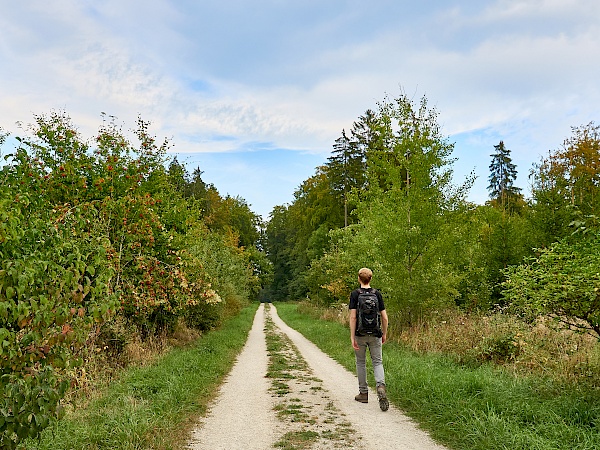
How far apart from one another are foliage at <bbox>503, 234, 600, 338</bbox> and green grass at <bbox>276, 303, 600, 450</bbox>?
1.15m

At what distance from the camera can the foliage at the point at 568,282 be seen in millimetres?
5672

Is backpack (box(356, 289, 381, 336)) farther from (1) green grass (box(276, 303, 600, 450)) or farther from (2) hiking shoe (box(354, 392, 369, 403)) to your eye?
(1) green grass (box(276, 303, 600, 450))

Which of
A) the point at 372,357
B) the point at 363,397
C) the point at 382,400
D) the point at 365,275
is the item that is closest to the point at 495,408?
the point at 382,400

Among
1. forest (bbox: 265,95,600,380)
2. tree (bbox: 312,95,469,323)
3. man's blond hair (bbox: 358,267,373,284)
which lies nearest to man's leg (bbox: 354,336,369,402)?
man's blond hair (bbox: 358,267,373,284)

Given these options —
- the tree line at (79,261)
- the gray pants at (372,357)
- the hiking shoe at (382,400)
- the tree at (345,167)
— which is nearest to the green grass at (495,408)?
the hiking shoe at (382,400)

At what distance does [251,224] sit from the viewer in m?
66.9

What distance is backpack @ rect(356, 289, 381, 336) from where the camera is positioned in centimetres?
716

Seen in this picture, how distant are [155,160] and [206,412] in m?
8.40

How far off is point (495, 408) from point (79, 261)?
5.67m

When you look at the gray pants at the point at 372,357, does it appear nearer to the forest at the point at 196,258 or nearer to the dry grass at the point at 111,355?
the forest at the point at 196,258

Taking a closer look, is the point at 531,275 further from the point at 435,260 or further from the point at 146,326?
the point at 146,326

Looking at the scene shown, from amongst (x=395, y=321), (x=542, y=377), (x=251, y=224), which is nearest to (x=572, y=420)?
(x=542, y=377)

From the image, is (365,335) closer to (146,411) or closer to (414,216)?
(146,411)

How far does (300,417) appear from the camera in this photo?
256 inches
